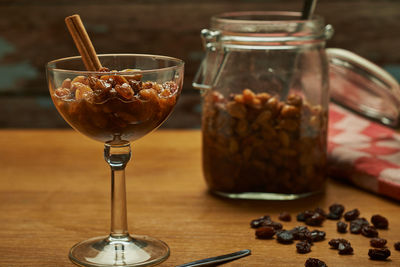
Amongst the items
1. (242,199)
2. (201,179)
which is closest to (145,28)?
(201,179)

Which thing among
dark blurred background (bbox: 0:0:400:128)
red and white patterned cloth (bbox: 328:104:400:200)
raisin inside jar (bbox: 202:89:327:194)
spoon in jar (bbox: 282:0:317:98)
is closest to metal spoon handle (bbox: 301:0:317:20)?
spoon in jar (bbox: 282:0:317:98)

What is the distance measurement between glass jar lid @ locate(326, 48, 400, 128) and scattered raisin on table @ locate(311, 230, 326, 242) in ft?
1.63

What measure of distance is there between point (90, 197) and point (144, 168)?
0.75 ft

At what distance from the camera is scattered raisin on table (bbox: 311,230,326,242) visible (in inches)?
39.3

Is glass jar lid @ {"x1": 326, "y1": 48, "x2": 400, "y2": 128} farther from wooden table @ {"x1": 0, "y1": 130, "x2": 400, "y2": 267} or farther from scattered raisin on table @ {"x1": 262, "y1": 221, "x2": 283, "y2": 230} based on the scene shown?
scattered raisin on table @ {"x1": 262, "y1": 221, "x2": 283, "y2": 230}

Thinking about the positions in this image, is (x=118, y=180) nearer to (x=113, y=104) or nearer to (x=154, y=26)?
(x=113, y=104)

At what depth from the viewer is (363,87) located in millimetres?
1482

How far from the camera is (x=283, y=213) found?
1.11 m

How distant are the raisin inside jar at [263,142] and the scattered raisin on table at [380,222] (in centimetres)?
18

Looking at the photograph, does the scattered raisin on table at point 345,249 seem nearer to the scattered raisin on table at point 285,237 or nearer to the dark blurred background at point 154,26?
the scattered raisin on table at point 285,237

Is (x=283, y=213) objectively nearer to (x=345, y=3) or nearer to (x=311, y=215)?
(x=311, y=215)

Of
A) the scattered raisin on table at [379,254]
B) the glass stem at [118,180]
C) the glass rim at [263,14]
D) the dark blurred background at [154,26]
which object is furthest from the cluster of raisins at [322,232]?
the dark blurred background at [154,26]

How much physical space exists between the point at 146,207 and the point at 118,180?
237 millimetres

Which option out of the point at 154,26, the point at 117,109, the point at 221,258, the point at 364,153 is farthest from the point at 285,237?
the point at 154,26
